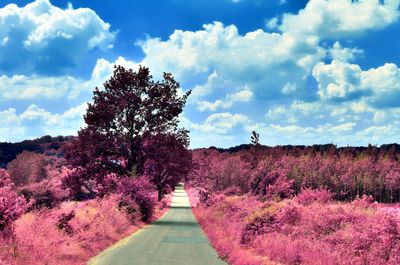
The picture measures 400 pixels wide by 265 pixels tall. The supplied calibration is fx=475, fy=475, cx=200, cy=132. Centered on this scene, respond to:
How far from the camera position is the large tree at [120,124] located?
42281 millimetres

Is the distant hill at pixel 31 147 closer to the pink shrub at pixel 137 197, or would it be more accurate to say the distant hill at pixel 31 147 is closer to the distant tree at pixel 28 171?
the distant tree at pixel 28 171

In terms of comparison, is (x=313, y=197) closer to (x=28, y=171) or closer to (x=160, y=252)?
(x=160, y=252)

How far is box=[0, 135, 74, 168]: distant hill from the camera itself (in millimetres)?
164125

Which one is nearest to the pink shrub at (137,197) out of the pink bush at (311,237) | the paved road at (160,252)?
the paved road at (160,252)

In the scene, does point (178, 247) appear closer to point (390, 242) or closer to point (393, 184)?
point (390, 242)

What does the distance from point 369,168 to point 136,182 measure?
73847 mm

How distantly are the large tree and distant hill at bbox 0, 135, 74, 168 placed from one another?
121 metres

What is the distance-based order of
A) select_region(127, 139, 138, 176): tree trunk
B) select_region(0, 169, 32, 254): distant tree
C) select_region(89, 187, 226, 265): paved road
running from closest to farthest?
select_region(0, 169, 32, 254): distant tree → select_region(89, 187, 226, 265): paved road → select_region(127, 139, 138, 176): tree trunk

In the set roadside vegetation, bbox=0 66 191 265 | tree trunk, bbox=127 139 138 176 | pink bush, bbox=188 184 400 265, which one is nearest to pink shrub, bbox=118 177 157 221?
roadside vegetation, bbox=0 66 191 265

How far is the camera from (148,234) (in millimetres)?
27875

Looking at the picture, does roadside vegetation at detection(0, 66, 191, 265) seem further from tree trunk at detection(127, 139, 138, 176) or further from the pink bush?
the pink bush

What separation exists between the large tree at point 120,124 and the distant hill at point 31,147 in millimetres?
121003

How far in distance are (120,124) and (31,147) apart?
489 feet

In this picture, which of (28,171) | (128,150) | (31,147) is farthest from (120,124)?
(31,147)
